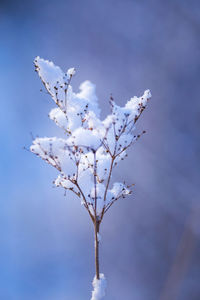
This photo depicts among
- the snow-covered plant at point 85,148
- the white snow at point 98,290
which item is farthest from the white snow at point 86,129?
the white snow at point 98,290

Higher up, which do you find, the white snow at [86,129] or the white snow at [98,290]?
the white snow at [86,129]

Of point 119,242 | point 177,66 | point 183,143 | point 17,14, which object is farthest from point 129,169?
point 17,14

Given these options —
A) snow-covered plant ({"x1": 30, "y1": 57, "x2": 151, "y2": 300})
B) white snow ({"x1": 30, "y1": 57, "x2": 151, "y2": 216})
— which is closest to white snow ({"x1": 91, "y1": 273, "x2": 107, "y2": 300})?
snow-covered plant ({"x1": 30, "y1": 57, "x2": 151, "y2": 300})

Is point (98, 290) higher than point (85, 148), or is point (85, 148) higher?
point (85, 148)

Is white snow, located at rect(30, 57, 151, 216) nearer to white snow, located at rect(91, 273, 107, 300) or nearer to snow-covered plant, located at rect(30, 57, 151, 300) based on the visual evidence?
snow-covered plant, located at rect(30, 57, 151, 300)

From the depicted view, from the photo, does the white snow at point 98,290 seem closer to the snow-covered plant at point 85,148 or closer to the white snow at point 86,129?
the snow-covered plant at point 85,148

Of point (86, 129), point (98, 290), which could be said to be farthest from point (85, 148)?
point (98, 290)

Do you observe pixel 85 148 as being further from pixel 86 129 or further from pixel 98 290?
pixel 98 290

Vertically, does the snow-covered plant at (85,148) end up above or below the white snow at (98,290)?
above
